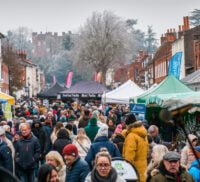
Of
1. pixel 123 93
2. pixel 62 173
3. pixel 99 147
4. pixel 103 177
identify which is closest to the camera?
pixel 103 177

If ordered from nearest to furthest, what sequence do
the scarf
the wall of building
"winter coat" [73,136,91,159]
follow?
1. the scarf
2. "winter coat" [73,136,91,159]
3. the wall of building

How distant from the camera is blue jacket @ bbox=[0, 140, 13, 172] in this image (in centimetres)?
1207

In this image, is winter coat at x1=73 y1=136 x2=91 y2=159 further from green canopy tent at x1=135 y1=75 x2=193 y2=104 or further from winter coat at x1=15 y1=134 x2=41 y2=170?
green canopy tent at x1=135 y1=75 x2=193 y2=104

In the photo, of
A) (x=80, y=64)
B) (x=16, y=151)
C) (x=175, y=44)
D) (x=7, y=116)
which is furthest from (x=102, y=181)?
(x=80, y=64)

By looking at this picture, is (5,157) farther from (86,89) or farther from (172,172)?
(86,89)

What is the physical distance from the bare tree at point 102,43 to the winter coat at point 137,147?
73947 mm

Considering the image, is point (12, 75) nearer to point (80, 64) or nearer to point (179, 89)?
point (80, 64)

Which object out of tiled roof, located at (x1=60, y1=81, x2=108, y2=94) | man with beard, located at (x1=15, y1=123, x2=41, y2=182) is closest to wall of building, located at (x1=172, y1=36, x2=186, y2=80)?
tiled roof, located at (x1=60, y1=81, x2=108, y2=94)

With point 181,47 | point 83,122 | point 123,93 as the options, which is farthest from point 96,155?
point 181,47

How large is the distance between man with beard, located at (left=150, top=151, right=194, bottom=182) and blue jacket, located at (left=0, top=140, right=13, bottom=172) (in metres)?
5.80

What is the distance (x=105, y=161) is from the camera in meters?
→ 7.08

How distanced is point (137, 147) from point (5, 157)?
2.55 meters

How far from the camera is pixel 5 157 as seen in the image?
12078 millimetres

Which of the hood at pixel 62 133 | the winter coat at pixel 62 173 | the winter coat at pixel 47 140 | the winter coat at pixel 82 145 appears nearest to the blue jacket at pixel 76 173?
the winter coat at pixel 62 173
